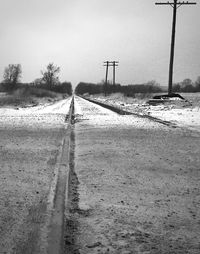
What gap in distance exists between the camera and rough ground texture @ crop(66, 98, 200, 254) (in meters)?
3.31

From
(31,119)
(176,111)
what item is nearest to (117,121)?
(31,119)

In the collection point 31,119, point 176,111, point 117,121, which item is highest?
point 176,111

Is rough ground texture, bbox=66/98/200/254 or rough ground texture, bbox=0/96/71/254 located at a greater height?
rough ground texture, bbox=66/98/200/254

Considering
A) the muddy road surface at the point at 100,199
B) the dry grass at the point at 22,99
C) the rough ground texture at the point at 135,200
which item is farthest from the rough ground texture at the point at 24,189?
the dry grass at the point at 22,99

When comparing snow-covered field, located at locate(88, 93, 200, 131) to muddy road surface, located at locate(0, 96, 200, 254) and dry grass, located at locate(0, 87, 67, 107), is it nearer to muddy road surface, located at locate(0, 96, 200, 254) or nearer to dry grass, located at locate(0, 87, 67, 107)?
muddy road surface, located at locate(0, 96, 200, 254)

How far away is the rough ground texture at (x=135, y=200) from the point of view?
3.31 meters

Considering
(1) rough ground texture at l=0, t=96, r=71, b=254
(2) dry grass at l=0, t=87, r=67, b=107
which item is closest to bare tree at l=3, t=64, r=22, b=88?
(2) dry grass at l=0, t=87, r=67, b=107

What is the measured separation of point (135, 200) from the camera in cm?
452

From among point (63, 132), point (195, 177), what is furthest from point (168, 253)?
point (63, 132)

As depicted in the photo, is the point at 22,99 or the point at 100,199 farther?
the point at 22,99

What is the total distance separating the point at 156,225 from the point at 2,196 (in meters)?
2.01

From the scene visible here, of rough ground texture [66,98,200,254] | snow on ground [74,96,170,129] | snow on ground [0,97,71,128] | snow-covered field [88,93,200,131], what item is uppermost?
snow-covered field [88,93,200,131]

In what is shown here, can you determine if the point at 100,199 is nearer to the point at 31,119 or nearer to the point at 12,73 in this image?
the point at 31,119

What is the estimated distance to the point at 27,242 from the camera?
10.7 ft
